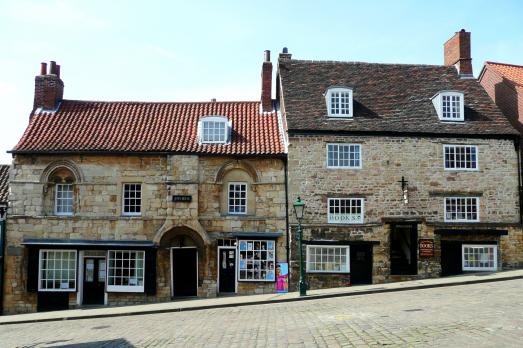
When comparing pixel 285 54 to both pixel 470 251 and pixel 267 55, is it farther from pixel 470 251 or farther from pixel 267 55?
pixel 470 251

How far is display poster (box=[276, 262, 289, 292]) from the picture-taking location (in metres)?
22.2

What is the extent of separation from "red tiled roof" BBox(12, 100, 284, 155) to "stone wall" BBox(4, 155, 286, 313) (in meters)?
0.48

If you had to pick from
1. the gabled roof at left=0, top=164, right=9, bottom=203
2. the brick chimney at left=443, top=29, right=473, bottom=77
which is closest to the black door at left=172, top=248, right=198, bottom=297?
the gabled roof at left=0, top=164, right=9, bottom=203

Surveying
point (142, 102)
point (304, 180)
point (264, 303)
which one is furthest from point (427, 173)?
point (142, 102)

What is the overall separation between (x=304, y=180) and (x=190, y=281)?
6.52m

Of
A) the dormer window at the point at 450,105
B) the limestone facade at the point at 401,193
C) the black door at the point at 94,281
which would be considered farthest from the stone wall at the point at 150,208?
the dormer window at the point at 450,105

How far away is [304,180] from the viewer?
74.1ft

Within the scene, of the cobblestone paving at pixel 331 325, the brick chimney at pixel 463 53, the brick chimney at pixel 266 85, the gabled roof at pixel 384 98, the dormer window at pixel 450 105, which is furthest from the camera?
the brick chimney at pixel 463 53

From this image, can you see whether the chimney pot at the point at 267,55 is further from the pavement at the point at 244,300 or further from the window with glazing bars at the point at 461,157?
the pavement at the point at 244,300

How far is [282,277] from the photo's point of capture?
22.3 metres

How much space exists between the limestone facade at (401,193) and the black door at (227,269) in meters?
2.57

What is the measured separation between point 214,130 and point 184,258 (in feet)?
19.0

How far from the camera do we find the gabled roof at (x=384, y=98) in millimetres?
23188

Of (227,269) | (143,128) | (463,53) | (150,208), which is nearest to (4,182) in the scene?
(143,128)
